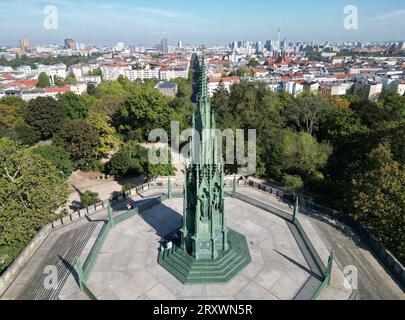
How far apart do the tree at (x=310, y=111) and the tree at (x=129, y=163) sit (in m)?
27.1

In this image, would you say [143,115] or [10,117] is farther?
[10,117]

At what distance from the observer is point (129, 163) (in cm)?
4169

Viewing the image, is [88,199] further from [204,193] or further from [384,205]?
[384,205]

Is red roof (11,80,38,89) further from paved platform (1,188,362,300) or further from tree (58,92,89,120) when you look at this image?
paved platform (1,188,362,300)

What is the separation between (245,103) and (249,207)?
1114 inches

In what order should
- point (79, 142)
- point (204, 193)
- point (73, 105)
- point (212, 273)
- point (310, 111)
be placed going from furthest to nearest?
point (73, 105), point (310, 111), point (79, 142), point (212, 273), point (204, 193)

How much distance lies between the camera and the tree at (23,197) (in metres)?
22.2

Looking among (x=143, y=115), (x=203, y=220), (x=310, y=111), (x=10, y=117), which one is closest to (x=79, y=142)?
(x=143, y=115)

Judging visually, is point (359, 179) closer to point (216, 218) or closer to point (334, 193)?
point (334, 193)

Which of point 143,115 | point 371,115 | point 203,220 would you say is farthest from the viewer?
point 143,115

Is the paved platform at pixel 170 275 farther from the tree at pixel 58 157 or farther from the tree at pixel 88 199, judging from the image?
the tree at pixel 58 157

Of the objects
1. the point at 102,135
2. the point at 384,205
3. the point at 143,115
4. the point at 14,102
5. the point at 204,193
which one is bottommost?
the point at 384,205

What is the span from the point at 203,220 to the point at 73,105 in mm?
57482

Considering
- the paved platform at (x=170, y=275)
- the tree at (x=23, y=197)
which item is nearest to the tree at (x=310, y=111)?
the paved platform at (x=170, y=275)
